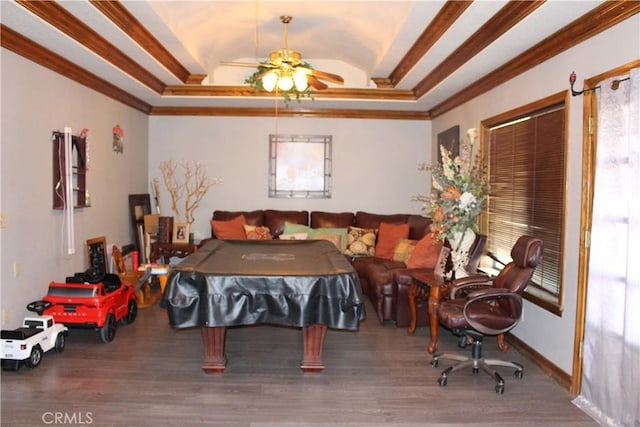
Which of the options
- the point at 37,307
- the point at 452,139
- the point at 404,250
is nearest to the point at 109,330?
the point at 37,307

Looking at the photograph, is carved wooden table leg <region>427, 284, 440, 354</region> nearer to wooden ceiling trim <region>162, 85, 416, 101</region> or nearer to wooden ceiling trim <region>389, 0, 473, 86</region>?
wooden ceiling trim <region>389, 0, 473, 86</region>

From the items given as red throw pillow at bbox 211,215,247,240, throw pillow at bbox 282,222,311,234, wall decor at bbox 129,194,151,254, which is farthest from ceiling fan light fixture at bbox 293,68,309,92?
wall decor at bbox 129,194,151,254

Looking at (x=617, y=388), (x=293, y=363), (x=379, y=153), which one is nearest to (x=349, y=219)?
(x=379, y=153)

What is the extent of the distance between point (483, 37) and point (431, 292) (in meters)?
2.25

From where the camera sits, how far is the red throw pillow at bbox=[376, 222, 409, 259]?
6.91 m

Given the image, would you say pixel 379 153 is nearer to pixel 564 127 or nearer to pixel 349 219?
pixel 349 219

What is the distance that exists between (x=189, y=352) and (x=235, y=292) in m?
1.13

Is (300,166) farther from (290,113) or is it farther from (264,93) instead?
(264,93)

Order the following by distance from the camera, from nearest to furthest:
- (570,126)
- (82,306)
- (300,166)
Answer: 1. (570,126)
2. (82,306)
3. (300,166)

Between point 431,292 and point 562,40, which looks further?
point 431,292

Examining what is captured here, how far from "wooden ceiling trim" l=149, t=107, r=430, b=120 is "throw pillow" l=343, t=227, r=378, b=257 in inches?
74.2

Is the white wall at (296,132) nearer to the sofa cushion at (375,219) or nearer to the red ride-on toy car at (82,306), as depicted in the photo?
the sofa cushion at (375,219)

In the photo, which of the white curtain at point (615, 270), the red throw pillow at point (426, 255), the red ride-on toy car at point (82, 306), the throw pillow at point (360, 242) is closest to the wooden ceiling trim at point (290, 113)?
the throw pillow at point (360, 242)

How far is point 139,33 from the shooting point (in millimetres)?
4617
